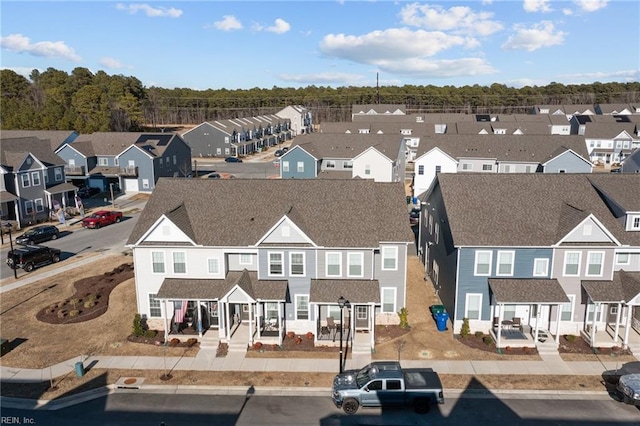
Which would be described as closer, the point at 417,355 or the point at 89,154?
the point at 417,355

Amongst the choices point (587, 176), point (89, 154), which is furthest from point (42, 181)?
point (587, 176)

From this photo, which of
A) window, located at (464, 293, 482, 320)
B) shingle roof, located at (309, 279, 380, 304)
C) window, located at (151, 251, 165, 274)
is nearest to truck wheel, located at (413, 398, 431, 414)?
shingle roof, located at (309, 279, 380, 304)

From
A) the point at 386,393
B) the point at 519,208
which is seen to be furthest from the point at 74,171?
the point at 386,393

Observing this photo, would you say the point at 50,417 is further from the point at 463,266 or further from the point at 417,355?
the point at 463,266

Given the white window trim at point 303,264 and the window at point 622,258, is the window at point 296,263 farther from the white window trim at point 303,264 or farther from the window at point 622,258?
the window at point 622,258

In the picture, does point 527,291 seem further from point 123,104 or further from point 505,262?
point 123,104

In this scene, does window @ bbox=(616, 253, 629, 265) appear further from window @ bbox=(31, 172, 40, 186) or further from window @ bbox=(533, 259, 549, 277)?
window @ bbox=(31, 172, 40, 186)

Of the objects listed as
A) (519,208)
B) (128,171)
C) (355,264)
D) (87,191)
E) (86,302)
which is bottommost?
(86,302)
